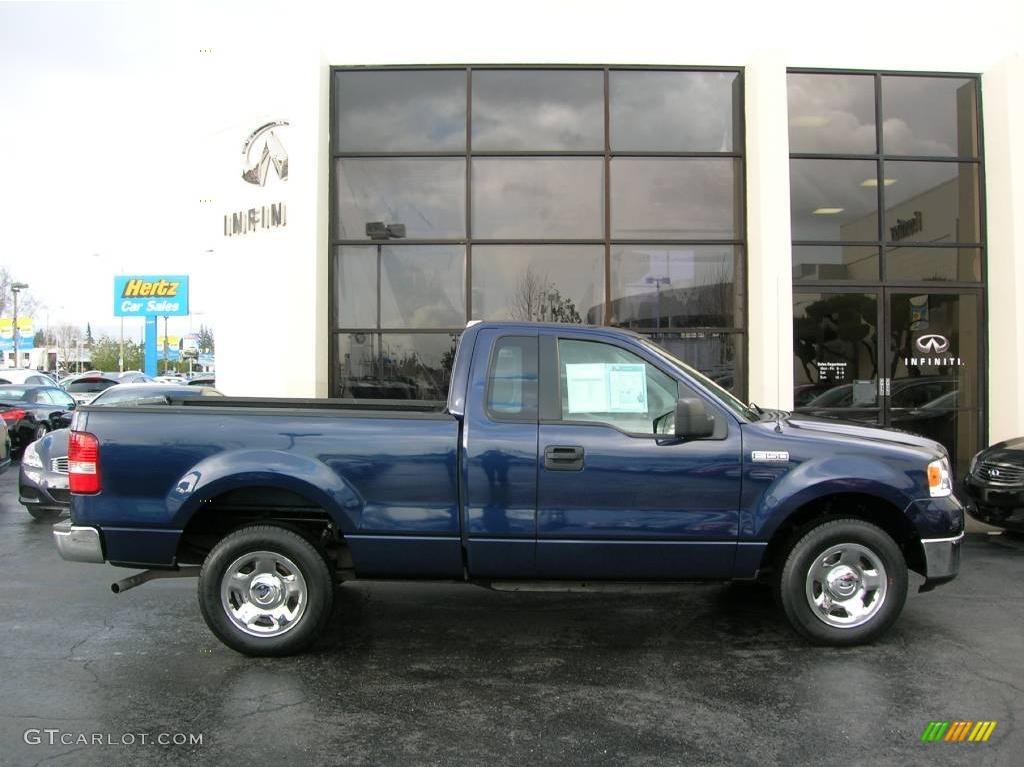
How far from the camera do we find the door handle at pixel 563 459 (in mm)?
4547

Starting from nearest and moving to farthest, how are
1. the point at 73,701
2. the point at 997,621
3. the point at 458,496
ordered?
the point at 73,701, the point at 458,496, the point at 997,621

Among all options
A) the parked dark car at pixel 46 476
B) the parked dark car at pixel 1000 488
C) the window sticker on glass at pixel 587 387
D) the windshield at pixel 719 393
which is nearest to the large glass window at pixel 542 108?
the parked dark car at pixel 46 476

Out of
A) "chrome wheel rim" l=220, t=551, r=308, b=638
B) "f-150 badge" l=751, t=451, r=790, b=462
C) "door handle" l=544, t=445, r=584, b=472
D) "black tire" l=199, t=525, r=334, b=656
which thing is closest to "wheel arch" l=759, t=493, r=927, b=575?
"f-150 badge" l=751, t=451, r=790, b=462

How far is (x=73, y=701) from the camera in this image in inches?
158

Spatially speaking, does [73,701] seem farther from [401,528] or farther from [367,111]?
[367,111]

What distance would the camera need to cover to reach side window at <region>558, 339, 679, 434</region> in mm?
4734

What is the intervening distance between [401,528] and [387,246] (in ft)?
23.9

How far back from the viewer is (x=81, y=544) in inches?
181

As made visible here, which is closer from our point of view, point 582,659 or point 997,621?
point 582,659

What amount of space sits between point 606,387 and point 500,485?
2.90 feet

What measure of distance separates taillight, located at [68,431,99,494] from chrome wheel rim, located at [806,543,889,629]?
4.18 meters

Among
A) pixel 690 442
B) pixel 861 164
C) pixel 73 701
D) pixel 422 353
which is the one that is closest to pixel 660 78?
pixel 861 164

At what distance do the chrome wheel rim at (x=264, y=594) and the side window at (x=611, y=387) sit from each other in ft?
6.15

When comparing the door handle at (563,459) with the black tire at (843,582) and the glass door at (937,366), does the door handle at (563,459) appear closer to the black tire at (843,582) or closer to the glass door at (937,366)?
the black tire at (843,582)
